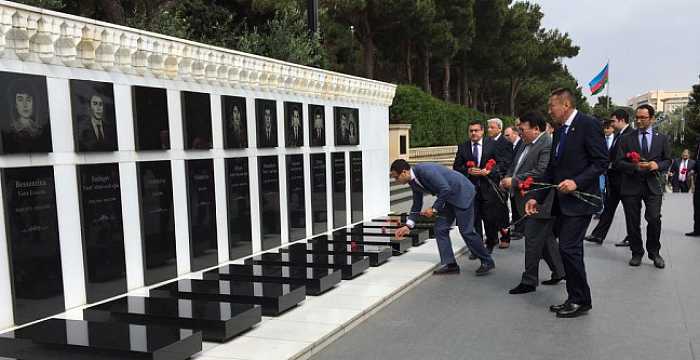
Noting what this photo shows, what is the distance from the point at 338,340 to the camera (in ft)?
15.2

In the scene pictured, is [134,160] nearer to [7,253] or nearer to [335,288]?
[7,253]

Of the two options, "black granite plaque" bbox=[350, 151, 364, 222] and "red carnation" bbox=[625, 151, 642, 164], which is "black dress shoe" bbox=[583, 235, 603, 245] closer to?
"red carnation" bbox=[625, 151, 642, 164]

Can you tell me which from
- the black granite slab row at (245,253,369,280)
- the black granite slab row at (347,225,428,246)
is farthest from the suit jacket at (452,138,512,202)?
the black granite slab row at (245,253,369,280)

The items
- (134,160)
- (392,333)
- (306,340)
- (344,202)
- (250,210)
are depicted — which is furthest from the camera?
(344,202)

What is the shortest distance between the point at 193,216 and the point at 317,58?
23.9 ft

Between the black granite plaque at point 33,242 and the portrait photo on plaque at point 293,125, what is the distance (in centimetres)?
413

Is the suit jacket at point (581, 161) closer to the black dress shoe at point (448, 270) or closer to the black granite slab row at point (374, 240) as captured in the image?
the black dress shoe at point (448, 270)

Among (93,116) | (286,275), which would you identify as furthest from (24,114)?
(286,275)

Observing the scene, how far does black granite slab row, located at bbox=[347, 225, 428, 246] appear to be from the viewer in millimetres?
8719

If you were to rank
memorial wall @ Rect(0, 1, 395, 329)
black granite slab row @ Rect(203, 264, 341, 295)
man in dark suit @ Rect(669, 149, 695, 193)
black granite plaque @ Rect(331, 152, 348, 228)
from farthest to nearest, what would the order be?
man in dark suit @ Rect(669, 149, 695, 193)
black granite plaque @ Rect(331, 152, 348, 228)
black granite slab row @ Rect(203, 264, 341, 295)
memorial wall @ Rect(0, 1, 395, 329)

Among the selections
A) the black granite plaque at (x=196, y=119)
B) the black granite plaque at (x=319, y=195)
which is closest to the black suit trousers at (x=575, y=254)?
the black granite plaque at (x=196, y=119)

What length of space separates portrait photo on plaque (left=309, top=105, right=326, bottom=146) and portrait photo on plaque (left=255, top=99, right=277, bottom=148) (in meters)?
1.09

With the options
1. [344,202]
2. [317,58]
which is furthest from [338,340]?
[317,58]

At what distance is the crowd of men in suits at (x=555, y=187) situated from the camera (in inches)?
201
